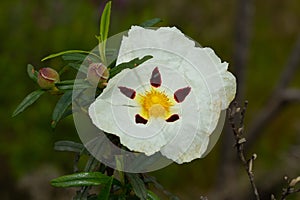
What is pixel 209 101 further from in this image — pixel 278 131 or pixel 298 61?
pixel 278 131

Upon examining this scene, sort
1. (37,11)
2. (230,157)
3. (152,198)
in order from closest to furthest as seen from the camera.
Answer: (152,198), (230,157), (37,11)

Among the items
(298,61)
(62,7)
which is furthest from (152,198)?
(62,7)

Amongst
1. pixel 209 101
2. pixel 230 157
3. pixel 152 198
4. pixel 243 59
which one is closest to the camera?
pixel 209 101

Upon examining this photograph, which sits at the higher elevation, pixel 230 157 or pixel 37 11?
pixel 37 11

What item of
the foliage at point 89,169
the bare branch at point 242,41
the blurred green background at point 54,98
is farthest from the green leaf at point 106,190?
the bare branch at point 242,41

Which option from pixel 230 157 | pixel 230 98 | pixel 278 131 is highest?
pixel 230 98

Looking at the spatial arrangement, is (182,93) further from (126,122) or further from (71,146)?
(71,146)

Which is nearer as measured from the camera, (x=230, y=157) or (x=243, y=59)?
(x=243, y=59)
